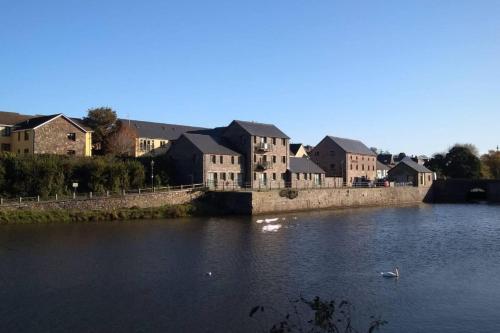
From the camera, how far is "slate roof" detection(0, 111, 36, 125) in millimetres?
63888

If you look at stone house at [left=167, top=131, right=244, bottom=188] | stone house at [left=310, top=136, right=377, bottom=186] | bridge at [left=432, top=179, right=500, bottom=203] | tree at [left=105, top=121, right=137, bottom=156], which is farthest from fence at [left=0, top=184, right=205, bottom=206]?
bridge at [left=432, top=179, right=500, bottom=203]

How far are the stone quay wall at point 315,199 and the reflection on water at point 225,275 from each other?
12532 millimetres

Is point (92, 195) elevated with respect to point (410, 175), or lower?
lower

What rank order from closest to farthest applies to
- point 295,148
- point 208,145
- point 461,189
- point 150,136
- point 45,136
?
point 45,136, point 208,145, point 150,136, point 461,189, point 295,148

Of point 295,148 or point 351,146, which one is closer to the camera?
point 351,146

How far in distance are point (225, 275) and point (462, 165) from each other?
4178 inches

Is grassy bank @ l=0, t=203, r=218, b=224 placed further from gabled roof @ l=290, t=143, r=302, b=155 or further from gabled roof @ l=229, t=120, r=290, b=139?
gabled roof @ l=290, t=143, r=302, b=155

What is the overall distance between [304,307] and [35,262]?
16.8m

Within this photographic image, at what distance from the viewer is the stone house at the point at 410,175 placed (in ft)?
317

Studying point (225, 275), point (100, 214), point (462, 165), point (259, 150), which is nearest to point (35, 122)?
point (100, 214)

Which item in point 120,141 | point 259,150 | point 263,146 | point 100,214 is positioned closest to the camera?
point 100,214

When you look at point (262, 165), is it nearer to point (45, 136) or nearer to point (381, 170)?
point (45, 136)

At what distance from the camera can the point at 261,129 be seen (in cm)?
7269

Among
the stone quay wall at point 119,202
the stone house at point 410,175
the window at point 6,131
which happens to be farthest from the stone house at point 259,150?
the stone house at point 410,175
